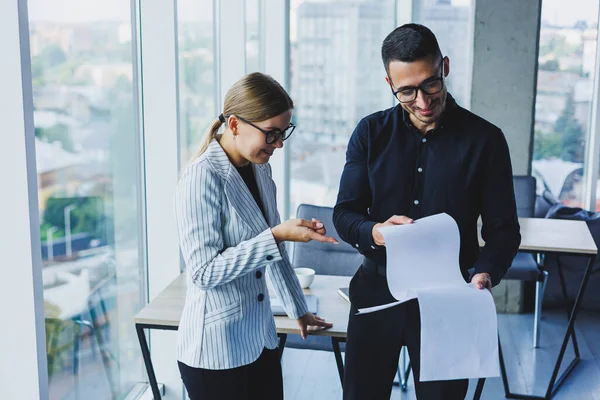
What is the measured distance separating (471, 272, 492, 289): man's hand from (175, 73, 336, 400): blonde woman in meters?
0.42

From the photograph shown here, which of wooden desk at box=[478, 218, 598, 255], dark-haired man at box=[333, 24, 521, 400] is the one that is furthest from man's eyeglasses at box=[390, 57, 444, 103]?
wooden desk at box=[478, 218, 598, 255]

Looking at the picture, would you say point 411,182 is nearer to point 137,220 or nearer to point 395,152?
point 395,152

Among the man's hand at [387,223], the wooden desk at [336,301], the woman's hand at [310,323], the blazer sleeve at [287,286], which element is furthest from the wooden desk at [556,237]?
the man's hand at [387,223]

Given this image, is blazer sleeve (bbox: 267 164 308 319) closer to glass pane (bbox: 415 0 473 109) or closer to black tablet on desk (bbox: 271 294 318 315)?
black tablet on desk (bbox: 271 294 318 315)

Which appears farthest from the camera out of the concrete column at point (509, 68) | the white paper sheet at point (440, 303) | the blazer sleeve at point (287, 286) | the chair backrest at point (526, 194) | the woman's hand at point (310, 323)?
the concrete column at point (509, 68)

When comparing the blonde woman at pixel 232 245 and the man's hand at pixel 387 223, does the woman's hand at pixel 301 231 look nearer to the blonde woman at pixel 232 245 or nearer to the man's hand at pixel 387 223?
the blonde woman at pixel 232 245

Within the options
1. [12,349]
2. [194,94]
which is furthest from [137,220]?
[12,349]

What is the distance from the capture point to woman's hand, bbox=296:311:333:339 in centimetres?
238

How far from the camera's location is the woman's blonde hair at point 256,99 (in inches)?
77.3

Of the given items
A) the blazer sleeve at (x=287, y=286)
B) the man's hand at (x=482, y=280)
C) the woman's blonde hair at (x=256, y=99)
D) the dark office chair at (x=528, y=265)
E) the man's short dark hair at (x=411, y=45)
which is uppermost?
the man's short dark hair at (x=411, y=45)

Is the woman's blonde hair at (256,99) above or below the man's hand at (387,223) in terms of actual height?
above

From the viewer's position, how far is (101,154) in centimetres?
271

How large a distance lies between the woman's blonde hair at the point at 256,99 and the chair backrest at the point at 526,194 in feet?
9.91

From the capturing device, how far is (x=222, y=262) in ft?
6.16
